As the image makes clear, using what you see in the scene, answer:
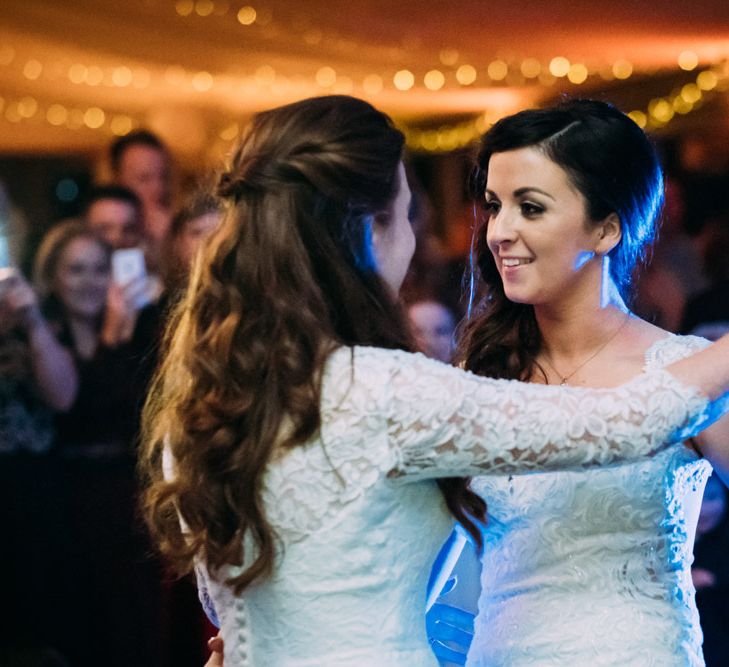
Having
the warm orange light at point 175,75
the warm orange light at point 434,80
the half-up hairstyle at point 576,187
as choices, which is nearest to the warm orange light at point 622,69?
the warm orange light at point 434,80

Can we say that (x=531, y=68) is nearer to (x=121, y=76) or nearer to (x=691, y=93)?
(x=691, y=93)

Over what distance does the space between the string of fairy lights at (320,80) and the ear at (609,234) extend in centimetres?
318

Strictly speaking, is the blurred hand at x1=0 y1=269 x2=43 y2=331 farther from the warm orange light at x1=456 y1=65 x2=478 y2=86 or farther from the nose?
the warm orange light at x1=456 y1=65 x2=478 y2=86

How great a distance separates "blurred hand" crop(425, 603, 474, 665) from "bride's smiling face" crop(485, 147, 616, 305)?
55 centimetres

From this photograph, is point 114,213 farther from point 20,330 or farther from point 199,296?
point 199,296

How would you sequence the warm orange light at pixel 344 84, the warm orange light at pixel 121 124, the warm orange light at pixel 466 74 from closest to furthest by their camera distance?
the warm orange light at pixel 466 74 → the warm orange light at pixel 344 84 → the warm orange light at pixel 121 124

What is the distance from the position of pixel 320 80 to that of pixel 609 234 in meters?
4.34

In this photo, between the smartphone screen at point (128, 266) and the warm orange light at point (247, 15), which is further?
the warm orange light at point (247, 15)

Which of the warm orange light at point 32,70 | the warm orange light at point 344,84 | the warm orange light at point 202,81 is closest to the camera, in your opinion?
the warm orange light at point 32,70

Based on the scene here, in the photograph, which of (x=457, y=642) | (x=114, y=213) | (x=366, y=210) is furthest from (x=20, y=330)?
(x=366, y=210)

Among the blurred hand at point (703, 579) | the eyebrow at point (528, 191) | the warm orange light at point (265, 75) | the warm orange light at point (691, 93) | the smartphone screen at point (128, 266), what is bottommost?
the blurred hand at point (703, 579)

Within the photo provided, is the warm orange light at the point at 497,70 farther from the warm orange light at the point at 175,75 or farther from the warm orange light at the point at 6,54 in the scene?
the warm orange light at the point at 6,54

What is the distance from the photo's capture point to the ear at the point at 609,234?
210 centimetres

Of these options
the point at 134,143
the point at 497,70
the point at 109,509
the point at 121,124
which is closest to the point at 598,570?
the point at 109,509
